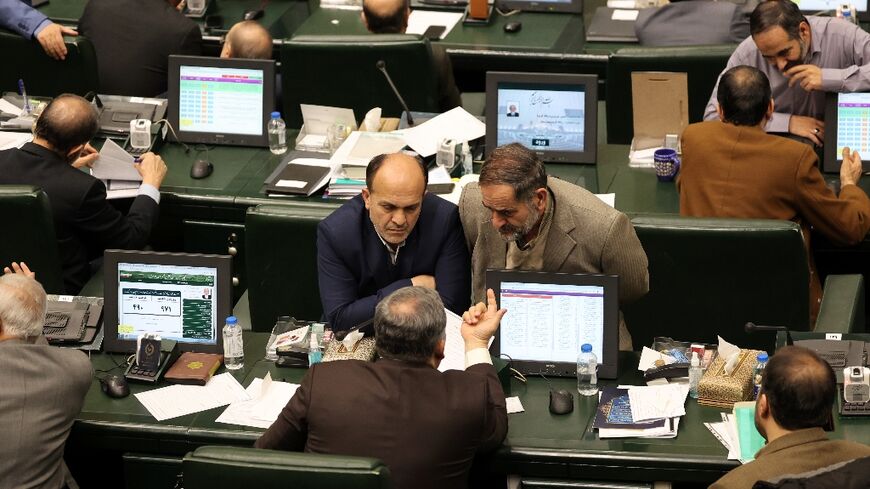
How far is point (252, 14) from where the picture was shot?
8.91 metres

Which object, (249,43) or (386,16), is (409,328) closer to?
(249,43)

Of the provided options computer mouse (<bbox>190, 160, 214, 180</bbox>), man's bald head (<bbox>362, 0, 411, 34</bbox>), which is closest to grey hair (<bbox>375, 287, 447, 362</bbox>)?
computer mouse (<bbox>190, 160, 214, 180</bbox>)

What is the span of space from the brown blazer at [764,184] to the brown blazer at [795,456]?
1870 mm

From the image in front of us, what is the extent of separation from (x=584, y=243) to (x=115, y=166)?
8.61ft

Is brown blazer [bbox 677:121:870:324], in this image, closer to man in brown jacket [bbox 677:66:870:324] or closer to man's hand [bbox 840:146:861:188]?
man in brown jacket [bbox 677:66:870:324]

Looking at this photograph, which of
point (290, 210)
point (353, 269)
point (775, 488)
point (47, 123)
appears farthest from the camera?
point (47, 123)

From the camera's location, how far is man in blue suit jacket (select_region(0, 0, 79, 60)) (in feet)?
25.7

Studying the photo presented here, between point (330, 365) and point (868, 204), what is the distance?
9.04 feet

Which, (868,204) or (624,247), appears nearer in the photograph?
(624,247)

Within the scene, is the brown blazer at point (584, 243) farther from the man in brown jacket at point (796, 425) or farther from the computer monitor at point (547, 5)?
the computer monitor at point (547, 5)

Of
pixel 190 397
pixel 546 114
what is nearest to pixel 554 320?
pixel 190 397

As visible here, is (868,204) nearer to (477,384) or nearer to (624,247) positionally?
(624,247)

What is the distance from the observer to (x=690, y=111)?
7.45 metres

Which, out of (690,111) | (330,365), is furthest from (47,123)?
(690,111)
